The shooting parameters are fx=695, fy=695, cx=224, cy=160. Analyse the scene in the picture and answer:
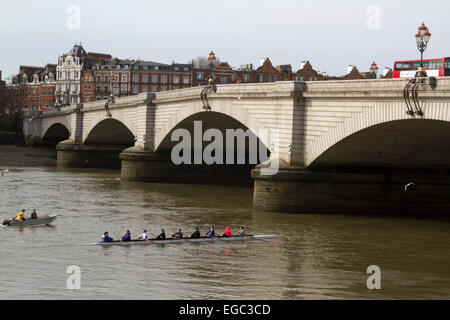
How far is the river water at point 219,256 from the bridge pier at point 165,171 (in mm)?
10725

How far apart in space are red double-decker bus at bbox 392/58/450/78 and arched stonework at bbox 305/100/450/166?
5.48 metres

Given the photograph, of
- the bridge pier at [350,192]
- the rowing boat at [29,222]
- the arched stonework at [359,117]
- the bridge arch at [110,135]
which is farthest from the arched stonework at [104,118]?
the rowing boat at [29,222]

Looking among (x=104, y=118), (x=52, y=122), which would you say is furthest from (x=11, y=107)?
(x=104, y=118)

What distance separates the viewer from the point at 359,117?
85.8ft

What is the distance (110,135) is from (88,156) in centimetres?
296

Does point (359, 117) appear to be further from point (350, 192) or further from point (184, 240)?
point (184, 240)

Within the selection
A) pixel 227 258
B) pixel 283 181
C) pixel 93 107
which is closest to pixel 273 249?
pixel 227 258

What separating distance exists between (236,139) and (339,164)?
15.8m

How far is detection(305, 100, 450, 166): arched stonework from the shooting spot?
75.4ft

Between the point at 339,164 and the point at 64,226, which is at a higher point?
the point at 339,164

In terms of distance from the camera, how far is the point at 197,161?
46.8 meters

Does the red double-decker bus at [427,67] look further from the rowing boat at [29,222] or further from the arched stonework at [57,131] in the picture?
the arched stonework at [57,131]

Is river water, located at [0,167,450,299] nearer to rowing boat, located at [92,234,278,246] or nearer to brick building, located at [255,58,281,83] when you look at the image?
rowing boat, located at [92,234,278,246]

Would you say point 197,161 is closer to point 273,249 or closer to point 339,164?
point 339,164
